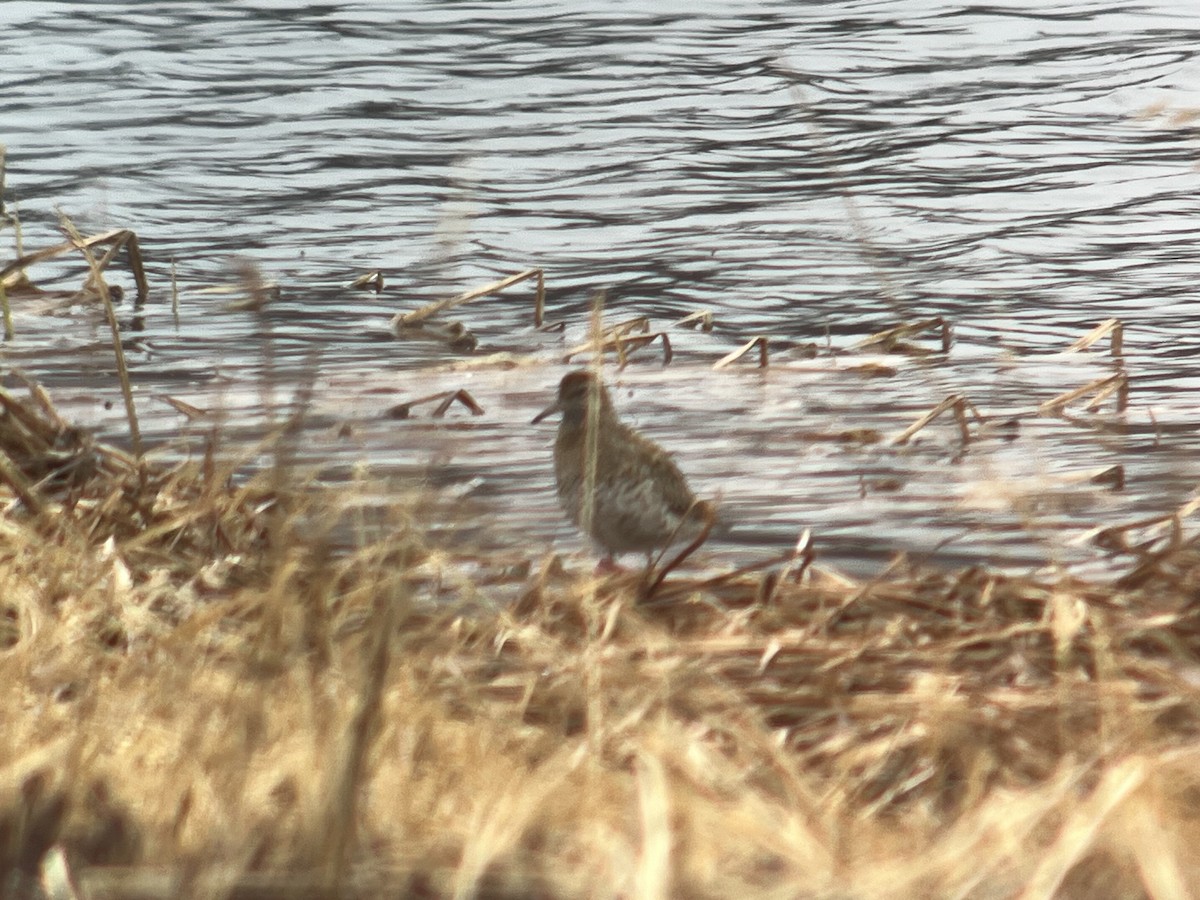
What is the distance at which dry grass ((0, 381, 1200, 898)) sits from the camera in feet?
7.22

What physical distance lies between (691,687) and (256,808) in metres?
1.01

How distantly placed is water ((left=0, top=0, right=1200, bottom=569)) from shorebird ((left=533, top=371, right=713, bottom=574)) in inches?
6.7

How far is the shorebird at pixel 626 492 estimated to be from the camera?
15.1 ft

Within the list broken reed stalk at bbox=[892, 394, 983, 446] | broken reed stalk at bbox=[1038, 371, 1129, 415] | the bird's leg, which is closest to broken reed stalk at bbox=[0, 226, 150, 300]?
the bird's leg

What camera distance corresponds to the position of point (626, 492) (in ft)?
15.2

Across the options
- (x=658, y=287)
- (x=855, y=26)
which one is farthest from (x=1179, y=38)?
(x=658, y=287)

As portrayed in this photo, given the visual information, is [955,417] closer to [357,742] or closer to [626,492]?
[626,492]

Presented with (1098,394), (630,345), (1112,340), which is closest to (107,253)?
(630,345)

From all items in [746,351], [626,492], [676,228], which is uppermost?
[626,492]

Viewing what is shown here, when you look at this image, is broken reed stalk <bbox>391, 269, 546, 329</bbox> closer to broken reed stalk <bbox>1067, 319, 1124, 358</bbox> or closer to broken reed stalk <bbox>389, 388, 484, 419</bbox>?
broken reed stalk <bbox>389, 388, 484, 419</bbox>

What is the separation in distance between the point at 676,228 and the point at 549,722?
7.47 metres

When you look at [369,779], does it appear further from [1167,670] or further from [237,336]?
[237,336]

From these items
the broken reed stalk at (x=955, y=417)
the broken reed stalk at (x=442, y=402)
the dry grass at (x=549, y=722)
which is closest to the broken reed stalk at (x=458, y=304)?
the broken reed stalk at (x=442, y=402)

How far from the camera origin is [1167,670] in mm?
3457
